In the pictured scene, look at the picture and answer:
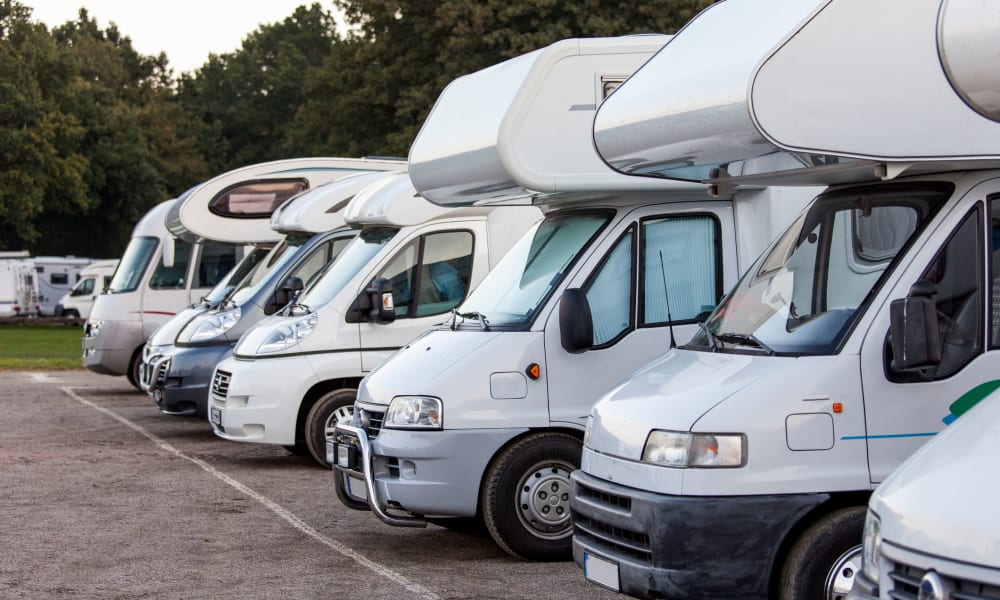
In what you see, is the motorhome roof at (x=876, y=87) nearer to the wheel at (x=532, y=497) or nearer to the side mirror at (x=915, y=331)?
the side mirror at (x=915, y=331)

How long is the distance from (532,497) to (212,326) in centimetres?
750

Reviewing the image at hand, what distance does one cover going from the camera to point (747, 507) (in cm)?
641

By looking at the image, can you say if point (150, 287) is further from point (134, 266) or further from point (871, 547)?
point (871, 547)

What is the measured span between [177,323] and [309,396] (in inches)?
189

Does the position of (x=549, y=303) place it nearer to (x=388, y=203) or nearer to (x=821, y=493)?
(x=821, y=493)

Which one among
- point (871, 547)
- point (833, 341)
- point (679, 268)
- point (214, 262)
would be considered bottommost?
point (871, 547)

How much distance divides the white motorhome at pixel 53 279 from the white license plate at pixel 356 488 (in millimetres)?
58045

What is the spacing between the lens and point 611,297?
30.2 feet

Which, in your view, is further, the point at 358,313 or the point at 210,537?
the point at 358,313

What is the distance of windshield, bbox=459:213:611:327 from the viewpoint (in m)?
9.31

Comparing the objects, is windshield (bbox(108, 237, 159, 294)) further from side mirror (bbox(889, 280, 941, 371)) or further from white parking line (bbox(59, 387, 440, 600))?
side mirror (bbox(889, 280, 941, 371))

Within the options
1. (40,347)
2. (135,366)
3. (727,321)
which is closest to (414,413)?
(727,321)

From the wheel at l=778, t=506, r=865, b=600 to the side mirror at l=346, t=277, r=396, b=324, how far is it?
6.42m

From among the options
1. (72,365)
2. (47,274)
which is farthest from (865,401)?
(47,274)
